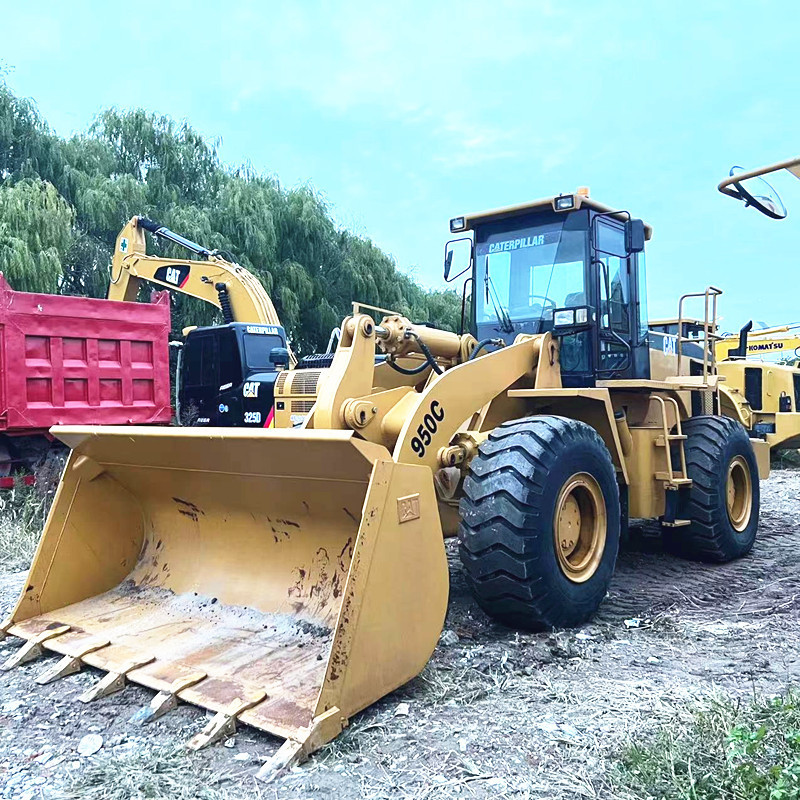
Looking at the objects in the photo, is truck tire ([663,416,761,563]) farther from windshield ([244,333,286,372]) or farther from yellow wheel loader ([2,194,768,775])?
windshield ([244,333,286,372])

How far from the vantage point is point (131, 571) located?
4.73 metres

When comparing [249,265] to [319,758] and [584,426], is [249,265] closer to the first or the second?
[584,426]

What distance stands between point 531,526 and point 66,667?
2.34m

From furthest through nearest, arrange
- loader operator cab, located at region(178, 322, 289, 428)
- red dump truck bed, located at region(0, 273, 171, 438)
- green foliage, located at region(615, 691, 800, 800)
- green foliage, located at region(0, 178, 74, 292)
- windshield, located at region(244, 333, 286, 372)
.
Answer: green foliage, located at region(0, 178, 74, 292) → windshield, located at region(244, 333, 286, 372) → loader operator cab, located at region(178, 322, 289, 428) → red dump truck bed, located at region(0, 273, 171, 438) → green foliage, located at region(615, 691, 800, 800)

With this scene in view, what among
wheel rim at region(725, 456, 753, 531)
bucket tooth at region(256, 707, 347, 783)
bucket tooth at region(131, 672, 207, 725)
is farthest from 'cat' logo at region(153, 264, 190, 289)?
bucket tooth at region(256, 707, 347, 783)

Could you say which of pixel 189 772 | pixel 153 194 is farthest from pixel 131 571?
pixel 153 194

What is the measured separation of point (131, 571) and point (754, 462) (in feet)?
16.6

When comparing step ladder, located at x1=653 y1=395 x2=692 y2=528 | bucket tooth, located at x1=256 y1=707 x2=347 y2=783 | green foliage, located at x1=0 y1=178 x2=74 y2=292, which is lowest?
bucket tooth, located at x1=256 y1=707 x2=347 y2=783

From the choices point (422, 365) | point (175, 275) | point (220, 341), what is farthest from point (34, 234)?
point (422, 365)

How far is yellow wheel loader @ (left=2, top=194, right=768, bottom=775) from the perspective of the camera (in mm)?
3354

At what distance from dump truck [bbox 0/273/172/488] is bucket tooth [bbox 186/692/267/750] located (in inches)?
223

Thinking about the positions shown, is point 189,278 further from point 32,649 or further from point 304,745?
point 304,745

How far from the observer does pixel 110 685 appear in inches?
139

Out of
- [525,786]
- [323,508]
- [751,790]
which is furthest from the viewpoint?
[323,508]
